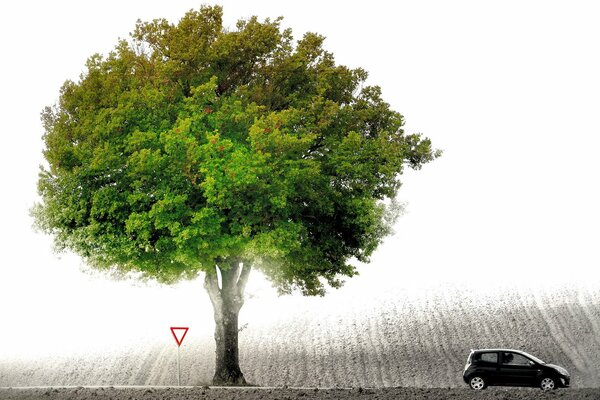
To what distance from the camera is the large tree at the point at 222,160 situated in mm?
25219

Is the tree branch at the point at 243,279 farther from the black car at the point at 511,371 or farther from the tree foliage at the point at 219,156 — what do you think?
the black car at the point at 511,371

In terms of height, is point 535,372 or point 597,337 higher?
point 597,337

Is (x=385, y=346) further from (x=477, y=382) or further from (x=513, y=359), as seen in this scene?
(x=513, y=359)

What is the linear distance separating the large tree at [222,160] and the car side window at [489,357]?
227 inches

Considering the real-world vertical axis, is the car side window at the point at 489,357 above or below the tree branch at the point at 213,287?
below

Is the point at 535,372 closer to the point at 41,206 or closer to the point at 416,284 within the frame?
the point at 41,206

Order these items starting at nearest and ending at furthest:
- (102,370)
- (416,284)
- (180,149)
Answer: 1. (180,149)
2. (102,370)
3. (416,284)

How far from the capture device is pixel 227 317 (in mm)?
29125

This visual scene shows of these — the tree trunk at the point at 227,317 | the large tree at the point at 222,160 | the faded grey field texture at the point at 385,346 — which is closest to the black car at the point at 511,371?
the large tree at the point at 222,160

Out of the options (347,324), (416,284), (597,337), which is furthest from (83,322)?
(597,337)

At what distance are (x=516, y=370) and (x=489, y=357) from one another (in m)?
0.99

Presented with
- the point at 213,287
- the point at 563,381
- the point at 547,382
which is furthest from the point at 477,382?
the point at 213,287

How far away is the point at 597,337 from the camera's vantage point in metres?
38.0

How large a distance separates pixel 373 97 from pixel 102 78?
10.7 m
